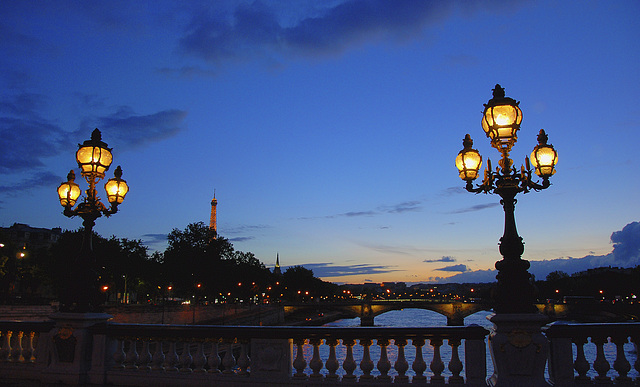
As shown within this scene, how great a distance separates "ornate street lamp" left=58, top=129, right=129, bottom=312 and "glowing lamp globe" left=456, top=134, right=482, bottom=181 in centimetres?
731

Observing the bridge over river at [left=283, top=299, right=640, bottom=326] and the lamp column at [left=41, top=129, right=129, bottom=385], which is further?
the bridge over river at [left=283, top=299, right=640, bottom=326]

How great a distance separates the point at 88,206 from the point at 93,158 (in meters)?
1.06

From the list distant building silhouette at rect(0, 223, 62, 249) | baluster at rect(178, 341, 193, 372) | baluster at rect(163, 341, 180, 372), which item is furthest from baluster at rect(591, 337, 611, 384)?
distant building silhouette at rect(0, 223, 62, 249)

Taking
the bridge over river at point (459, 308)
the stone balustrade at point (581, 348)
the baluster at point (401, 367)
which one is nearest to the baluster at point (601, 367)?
the stone balustrade at point (581, 348)

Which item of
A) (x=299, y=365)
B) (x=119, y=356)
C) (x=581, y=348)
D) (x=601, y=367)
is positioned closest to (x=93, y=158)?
(x=119, y=356)

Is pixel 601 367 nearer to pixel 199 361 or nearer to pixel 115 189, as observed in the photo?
pixel 199 361

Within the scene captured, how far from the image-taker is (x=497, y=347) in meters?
7.25

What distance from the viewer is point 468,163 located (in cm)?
912

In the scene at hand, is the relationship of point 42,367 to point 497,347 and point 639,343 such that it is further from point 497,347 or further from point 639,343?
point 639,343

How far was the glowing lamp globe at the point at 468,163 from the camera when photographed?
9.09 meters

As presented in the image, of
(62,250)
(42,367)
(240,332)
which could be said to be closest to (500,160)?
(240,332)

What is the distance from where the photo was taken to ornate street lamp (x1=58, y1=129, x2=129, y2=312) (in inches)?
385

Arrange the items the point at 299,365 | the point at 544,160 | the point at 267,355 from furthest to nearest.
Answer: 1. the point at 544,160
2. the point at 267,355
3. the point at 299,365

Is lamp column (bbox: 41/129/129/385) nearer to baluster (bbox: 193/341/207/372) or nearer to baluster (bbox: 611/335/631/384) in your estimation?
baluster (bbox: 193/341/207/372)
